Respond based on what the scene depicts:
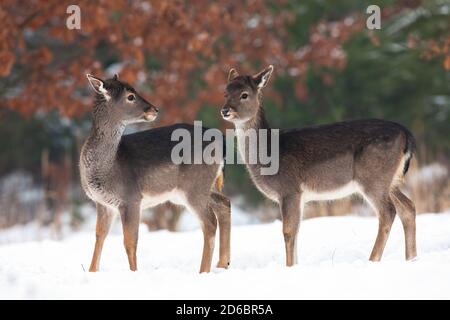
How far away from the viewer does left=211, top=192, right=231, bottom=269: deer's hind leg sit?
28.0ft

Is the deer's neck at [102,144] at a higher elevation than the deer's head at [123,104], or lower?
lower

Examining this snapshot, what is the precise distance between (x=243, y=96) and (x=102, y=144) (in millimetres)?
1385

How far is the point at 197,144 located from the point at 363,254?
2.00 metres

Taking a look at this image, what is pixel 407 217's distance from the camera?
838 centimetres

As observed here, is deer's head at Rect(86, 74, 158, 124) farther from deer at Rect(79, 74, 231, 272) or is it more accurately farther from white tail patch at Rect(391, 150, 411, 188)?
white tail patch at Rect(391, 150, 411, 188)

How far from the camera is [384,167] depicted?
8266 millimetres

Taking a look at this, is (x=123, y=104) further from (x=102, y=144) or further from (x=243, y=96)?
(x=243, y=96)

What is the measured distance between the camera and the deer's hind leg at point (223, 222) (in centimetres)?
854

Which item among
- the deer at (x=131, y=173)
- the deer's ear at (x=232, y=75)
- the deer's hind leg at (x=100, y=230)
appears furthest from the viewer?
the deer's ear at (x=232, y=75)

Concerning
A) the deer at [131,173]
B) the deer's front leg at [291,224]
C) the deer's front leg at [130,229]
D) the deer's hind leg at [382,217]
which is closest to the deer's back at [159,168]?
the deer at [131,173]

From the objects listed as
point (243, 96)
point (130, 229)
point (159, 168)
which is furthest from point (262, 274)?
point (243, 96)

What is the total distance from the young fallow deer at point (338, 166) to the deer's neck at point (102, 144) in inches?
39.9

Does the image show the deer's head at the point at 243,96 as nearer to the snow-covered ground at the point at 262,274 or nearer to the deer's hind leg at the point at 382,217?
the deer's hind leg at the point at 382,217
